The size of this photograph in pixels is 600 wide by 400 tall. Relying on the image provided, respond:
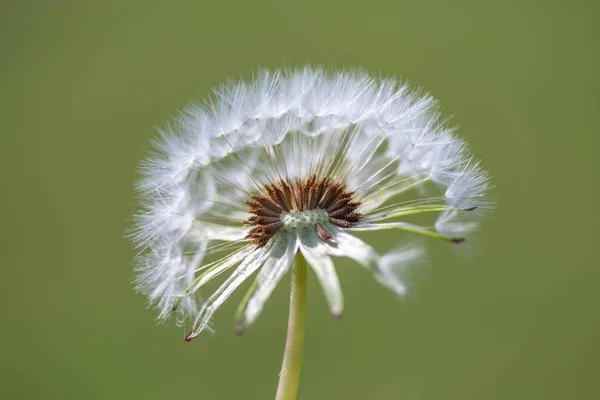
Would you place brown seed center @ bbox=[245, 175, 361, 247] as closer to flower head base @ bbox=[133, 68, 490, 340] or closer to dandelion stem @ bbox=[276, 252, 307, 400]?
flower head base @ bbox=[133, 68, 490, 340]

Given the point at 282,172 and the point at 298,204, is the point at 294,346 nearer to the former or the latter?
the point at 298,204

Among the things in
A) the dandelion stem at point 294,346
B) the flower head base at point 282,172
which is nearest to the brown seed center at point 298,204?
the flower head base at point 282,172

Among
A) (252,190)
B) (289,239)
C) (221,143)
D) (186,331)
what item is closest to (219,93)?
(221,143)

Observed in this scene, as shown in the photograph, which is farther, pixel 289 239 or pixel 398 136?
pixel 398 136

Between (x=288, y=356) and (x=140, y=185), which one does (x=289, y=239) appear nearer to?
(x=288, y=356)

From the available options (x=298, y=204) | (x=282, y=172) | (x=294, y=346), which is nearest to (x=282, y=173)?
(x=282, y=172)
